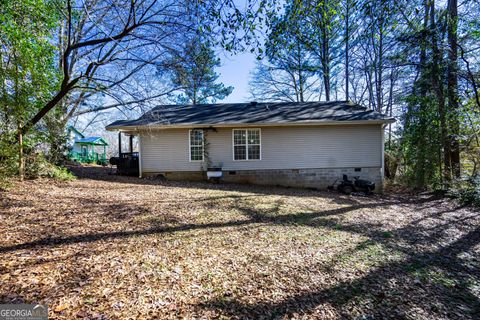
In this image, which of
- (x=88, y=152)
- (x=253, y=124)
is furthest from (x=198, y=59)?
(x=88, y=152)

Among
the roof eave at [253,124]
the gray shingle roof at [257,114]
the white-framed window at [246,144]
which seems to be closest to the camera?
the roof eave at [253,124]

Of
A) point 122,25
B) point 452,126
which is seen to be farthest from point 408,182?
point 122,25

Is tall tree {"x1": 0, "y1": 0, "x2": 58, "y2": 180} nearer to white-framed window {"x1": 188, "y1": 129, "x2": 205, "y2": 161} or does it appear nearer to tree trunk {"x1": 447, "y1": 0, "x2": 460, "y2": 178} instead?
white-framed window {"x1": 188, "y1": 129, "x2": 205, "y2": 161}

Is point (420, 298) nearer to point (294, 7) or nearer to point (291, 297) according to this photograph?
point (291, 297)

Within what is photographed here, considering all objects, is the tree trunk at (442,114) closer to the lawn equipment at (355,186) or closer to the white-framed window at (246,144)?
the lawn equipment at (355,186)

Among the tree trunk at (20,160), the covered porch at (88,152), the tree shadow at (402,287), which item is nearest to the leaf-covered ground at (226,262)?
the tree shadow at (402,287)

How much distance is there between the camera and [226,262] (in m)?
2.74

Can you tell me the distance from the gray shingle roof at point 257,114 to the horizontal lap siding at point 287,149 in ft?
1.50

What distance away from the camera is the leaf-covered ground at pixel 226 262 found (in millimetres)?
2023

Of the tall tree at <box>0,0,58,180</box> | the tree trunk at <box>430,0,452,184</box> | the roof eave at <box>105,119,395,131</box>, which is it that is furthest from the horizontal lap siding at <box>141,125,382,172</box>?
the tall tree at <box>0,0,58,180</box>

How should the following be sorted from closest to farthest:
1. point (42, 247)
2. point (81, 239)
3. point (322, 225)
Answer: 1. point (42, 247)
2. point (81, 239)
3. point (322, 225)

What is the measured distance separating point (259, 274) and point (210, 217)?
2029mm

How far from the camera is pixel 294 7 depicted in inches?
137

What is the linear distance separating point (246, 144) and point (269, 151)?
1.09 meters
